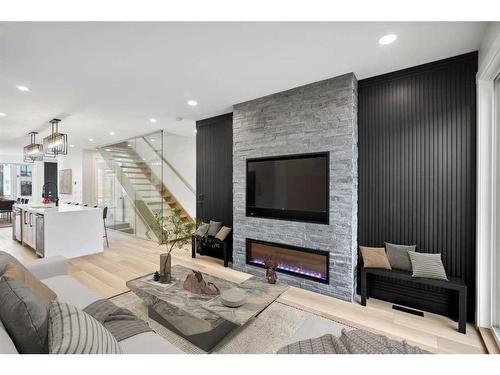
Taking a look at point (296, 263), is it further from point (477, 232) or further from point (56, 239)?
point (56, 239)

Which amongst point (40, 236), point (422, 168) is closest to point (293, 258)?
point (422, 168)

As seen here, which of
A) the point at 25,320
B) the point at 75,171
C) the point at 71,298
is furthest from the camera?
the point at 75,171

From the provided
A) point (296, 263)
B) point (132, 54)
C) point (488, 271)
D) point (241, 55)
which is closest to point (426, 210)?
point (488, 271)

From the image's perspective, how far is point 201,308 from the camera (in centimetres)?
187

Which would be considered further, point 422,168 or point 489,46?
point 422,168

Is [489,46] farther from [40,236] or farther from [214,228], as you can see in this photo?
[40,236]

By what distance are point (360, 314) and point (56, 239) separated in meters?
4.99

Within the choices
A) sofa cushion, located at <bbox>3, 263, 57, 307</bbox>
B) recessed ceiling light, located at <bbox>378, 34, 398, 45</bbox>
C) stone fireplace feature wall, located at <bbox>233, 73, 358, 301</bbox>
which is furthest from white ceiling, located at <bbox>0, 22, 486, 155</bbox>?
sofa cushion, located at <bbox>3, 263, 57, 307</bbox>

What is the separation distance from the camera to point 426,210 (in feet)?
8.32

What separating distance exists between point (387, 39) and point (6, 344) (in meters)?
3.17

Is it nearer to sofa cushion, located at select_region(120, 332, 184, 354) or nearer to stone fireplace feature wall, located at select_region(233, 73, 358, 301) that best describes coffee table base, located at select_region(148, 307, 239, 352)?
sofa cushion, located at select_region(120, 332, 184, 354)

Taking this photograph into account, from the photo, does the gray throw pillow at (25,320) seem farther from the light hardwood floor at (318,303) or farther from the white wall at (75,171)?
the white wall at (75,171)

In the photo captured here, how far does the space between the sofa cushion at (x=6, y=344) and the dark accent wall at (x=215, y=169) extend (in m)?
3.25
